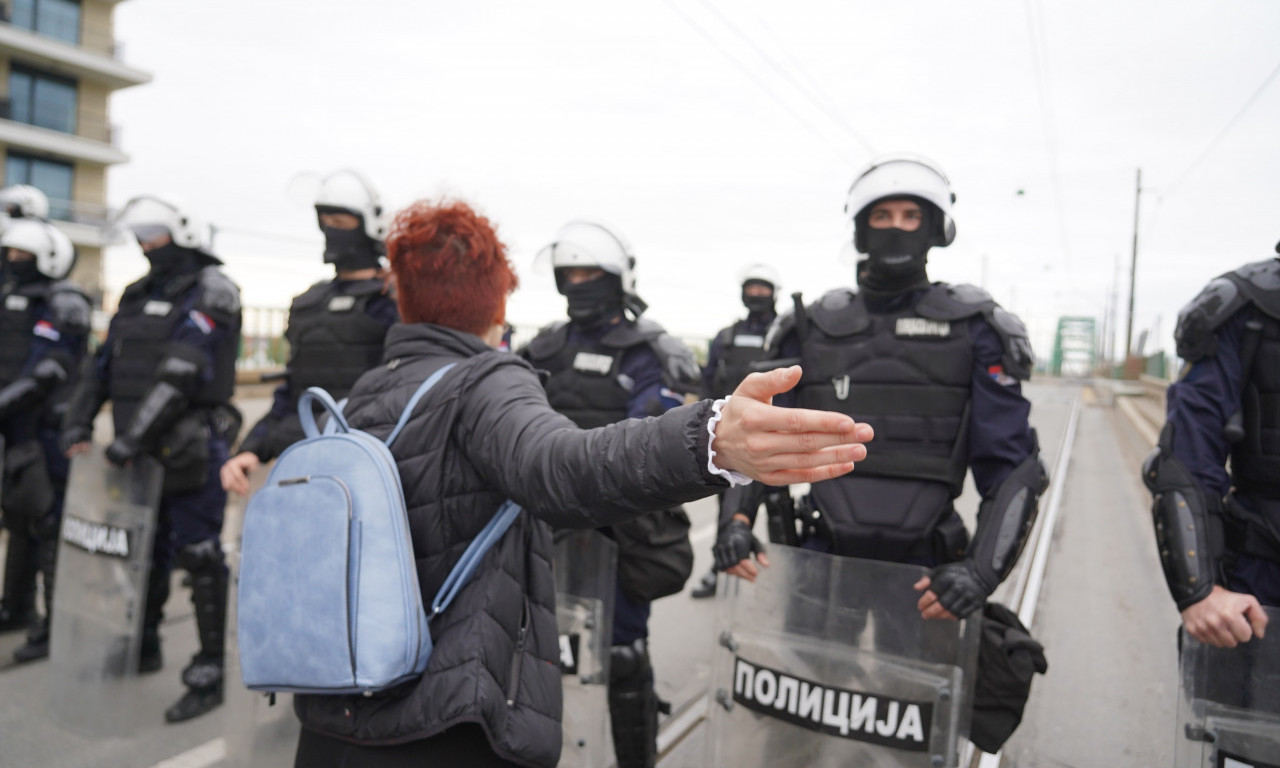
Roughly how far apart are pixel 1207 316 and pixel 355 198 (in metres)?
3.39

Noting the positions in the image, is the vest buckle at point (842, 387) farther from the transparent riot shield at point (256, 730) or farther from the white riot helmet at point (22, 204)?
the white riot helmet at point (22, 204)

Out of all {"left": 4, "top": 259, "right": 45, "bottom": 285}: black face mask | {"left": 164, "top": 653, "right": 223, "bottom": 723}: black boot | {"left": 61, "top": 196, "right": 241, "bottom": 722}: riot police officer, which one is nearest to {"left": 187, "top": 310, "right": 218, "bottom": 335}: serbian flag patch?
{"left": 61, "top": 196, "right": 241, "bottom": 722}: riot police officer

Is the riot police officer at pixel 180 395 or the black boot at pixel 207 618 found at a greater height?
the riot police officer at pixel 180 395

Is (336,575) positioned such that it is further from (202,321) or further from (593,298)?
(202,321)

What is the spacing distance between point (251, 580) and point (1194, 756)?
2.24 meters

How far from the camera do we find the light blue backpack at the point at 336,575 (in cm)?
158

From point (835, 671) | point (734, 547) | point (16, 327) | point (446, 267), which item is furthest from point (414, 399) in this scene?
point (16, 327)

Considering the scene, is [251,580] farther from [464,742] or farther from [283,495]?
[464,742]

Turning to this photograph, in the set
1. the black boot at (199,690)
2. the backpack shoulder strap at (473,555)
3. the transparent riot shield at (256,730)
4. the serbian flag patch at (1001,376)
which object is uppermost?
the serbian flag patch at (1001,376)

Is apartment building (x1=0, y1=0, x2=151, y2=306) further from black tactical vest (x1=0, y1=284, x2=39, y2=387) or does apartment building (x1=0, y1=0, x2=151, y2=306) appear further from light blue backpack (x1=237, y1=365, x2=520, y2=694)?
light blue backpack (x1=237, y1=365, x2=520, y2=694)

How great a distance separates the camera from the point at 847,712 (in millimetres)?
2229

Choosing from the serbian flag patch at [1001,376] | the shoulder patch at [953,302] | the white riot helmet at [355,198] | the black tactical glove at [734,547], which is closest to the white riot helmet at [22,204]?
the white riot helmet at [355,198]

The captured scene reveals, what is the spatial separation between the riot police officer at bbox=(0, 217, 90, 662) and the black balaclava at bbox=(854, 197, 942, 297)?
15.0 ft

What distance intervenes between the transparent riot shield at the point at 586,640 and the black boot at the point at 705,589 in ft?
9.77
